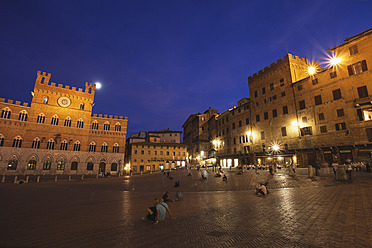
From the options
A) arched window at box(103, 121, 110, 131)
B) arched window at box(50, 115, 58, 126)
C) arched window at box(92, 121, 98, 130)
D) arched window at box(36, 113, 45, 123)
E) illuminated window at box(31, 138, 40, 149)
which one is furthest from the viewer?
arched window at box(103, 121, 110, 131)

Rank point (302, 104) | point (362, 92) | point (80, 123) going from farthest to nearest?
point (80, 123) → point (302, 104) → point (362, 92)

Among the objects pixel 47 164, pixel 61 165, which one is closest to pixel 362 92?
pixel 61 165

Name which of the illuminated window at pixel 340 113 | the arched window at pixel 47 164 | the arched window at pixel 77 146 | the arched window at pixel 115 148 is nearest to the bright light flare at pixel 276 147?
the illuminated window at pixel 340 113

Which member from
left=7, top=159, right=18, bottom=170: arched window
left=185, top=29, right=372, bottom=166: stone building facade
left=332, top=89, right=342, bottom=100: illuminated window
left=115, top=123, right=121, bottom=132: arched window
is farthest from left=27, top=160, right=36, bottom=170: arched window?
left=332, top=89, right=342, bottom=100: illuminated window

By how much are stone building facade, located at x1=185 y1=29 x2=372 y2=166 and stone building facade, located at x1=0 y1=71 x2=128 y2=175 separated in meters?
29.6

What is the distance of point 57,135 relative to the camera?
3834 cm

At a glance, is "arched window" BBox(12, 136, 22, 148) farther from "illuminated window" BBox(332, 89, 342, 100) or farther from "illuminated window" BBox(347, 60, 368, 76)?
"illuminated window" BBox(347, 60, 368, 76)

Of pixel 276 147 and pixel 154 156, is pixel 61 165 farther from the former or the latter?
pixel 276 147

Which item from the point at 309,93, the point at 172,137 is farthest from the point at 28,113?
the point at 309,93

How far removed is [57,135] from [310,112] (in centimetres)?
4797

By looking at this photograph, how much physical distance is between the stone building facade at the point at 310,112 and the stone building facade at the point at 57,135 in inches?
1167

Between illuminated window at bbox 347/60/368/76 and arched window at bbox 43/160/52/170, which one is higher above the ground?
illuminated window at bbox 347/60/368/76

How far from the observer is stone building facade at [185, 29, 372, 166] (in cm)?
2292

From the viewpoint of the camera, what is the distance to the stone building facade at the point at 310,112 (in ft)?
75.2
